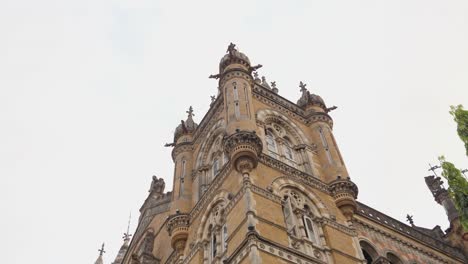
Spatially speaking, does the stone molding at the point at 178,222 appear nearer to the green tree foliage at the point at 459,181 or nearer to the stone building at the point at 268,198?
the stone building at the point at 268,198

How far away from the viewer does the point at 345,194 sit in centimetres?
1988

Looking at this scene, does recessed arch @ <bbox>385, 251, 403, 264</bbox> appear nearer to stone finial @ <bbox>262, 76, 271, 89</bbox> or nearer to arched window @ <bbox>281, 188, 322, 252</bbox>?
arched window @ <bbox>281, 188, 322, 252</bbox>

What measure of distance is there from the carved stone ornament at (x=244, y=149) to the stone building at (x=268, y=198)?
0.04m

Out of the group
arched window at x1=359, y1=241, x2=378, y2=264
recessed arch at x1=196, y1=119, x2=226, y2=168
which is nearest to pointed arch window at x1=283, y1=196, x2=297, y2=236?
arched window at x1=359, y1=241, x2=378, y2=264

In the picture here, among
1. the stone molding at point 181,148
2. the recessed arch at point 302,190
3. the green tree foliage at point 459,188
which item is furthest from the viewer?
the stone molding at point 181,148

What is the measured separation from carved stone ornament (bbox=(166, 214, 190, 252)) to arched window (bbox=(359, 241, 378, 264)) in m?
6.87

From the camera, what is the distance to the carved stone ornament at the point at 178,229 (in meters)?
20.3

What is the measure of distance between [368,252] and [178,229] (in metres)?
7.49

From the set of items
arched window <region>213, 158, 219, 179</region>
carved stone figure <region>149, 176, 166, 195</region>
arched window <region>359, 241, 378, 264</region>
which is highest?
carved stone figure <region>149, 176, 166, 195</region>

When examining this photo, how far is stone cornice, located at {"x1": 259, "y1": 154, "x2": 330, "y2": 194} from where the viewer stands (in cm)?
1916

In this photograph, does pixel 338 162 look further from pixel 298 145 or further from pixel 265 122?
pixel 265 122

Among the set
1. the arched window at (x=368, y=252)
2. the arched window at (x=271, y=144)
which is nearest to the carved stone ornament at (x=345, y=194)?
the arched window at (x=368, y=252)

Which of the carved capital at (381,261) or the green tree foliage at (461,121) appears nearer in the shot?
the green tree foliage at (461,121)

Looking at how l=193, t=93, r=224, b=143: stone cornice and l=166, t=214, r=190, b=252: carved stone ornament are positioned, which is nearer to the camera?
l=166, t=214, r=190, b=252: carved stone ornament
